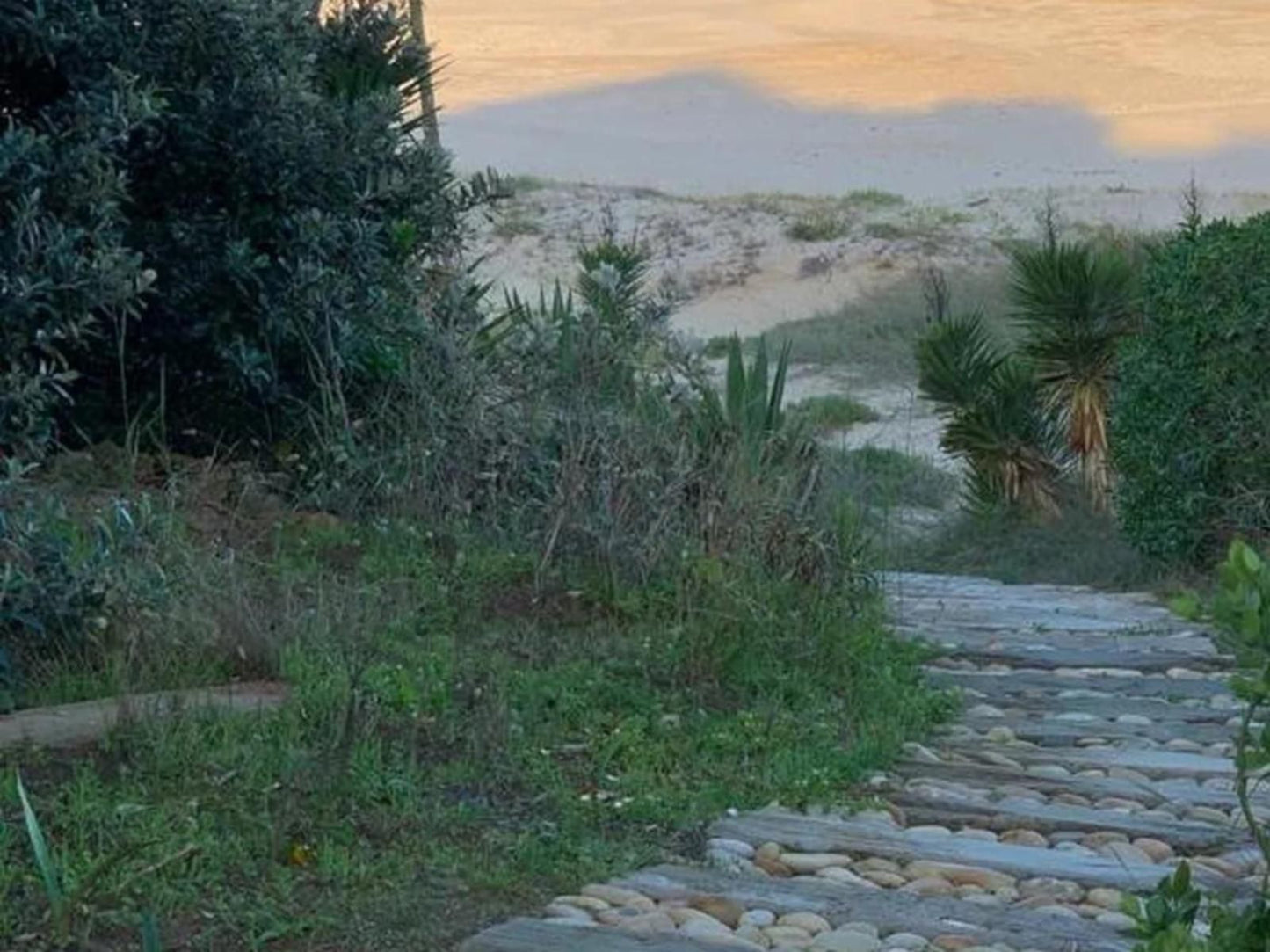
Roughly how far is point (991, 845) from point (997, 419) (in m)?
10.3

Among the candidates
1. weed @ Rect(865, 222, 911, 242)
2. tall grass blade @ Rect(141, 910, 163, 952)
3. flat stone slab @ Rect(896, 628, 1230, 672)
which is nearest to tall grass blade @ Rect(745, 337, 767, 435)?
flat stone slab @ Rect(896, 628, 1230, 672)

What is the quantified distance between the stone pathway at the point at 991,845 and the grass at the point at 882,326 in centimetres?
1807

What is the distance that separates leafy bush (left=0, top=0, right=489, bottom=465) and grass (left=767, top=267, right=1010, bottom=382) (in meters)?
16.9

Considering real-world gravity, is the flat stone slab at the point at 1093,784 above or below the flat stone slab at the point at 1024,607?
above

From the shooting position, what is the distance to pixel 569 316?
9.52 metres

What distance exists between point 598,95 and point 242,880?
6392 centimetres

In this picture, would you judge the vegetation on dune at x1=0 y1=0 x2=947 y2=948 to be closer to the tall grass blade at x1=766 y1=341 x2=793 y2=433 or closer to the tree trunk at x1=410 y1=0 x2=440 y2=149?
the tall grass blade at x1=766 y1=341 x2=793 y2=433

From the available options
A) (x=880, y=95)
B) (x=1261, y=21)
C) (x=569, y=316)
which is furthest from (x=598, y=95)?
(x=569, y=316)

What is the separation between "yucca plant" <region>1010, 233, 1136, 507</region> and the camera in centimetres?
1480

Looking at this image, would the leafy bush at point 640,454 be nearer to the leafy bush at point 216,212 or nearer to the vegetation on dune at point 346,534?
the vegetation on dune at point 346,534

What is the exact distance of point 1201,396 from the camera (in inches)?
450

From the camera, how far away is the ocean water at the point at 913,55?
206 ft

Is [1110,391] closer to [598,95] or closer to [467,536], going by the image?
[467,536]

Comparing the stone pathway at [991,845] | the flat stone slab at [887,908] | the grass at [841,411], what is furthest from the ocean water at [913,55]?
the flat stone slab at [887,908]
